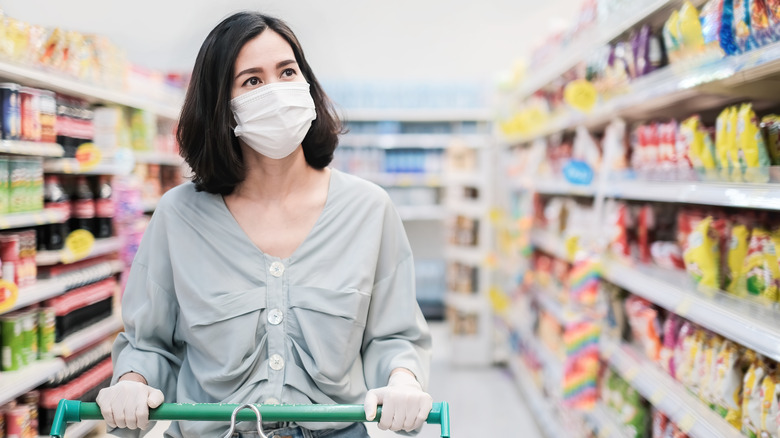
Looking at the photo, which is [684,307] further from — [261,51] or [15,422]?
[15,422]

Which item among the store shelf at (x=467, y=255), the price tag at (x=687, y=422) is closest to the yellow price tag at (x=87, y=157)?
the price tag at (x=687, y=422)

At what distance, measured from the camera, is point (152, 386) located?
1.41 meters

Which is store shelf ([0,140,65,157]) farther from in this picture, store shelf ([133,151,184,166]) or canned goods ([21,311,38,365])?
store shelf ([133,151,184,166])

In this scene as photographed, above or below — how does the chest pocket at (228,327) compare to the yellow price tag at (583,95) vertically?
below

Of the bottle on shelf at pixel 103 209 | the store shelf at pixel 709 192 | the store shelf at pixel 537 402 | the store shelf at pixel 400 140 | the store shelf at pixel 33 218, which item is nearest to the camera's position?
the store shelf at pixel 709 192

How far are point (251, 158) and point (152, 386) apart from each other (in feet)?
1.95

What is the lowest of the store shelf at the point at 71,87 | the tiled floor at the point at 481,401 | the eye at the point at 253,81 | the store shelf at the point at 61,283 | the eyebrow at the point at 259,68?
the tiled floor at the point at 481,401

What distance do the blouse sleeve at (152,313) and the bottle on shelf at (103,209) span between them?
2162 mm

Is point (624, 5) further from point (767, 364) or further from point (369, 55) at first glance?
point (369, 55)

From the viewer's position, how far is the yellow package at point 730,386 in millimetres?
1897

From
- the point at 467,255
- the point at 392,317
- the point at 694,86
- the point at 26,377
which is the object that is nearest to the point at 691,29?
the point at 694,86

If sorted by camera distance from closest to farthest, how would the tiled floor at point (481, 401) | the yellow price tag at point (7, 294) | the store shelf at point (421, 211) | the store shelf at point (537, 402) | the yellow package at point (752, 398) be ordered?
1. the yellow package at point (752, 398)
2. the yellow price tag at point (7, 294)
3. the store shelf at point (537, 402)
4. the tiled floor at point (481, 401)
5. the store shelf at point (421, 211)

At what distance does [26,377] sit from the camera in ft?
8.49

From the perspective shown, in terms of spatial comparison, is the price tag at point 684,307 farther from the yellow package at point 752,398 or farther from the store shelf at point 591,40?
the store shelf at point 591,40
